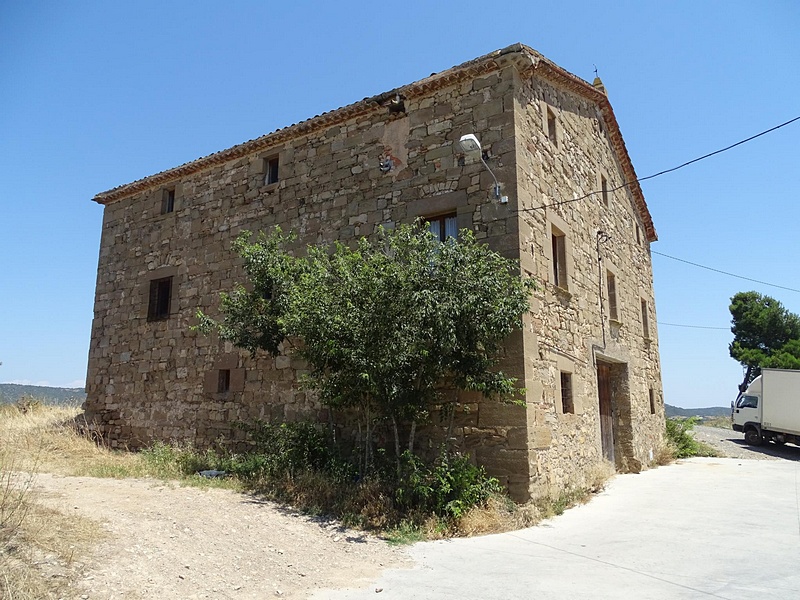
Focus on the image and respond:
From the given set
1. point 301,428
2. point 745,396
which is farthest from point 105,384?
point 745,396

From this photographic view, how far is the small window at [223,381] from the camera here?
1105 centimetres

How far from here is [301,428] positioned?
8797mm

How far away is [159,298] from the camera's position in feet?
42.1

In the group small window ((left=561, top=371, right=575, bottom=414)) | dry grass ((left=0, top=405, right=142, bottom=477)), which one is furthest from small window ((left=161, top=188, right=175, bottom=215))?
small window ((left=561, top=371, right=575, bottom=414))

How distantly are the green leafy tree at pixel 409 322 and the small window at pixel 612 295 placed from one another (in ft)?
17.9

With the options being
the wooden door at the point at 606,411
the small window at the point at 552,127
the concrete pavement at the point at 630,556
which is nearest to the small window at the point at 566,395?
the concrete pavement at the point at 630,556

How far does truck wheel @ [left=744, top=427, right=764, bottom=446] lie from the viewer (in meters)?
20.1

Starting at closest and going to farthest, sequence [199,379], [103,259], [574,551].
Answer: [574,551] < [199,379] < [103,259]

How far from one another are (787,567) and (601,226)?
8.37 meters

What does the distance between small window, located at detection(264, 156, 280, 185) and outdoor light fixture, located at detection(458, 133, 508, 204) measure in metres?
4.57

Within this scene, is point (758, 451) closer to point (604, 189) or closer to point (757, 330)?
point (604, 189)

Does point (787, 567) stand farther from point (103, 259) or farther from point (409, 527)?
point (103, 259)

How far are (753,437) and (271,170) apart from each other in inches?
772

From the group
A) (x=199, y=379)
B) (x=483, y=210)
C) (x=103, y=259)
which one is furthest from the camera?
(x=103, y=259)
